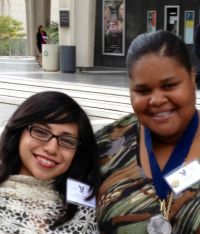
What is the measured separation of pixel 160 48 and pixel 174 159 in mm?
387

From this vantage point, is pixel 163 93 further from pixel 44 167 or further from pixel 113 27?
pixel 113 27

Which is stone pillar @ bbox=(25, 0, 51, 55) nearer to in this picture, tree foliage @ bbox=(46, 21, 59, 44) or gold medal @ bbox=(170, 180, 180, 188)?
tree foliage @ bbox=(46, 21, 59, 44)

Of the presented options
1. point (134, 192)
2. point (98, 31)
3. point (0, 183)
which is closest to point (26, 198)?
point (0, 183)

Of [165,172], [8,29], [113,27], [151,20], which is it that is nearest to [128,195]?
[165,172]

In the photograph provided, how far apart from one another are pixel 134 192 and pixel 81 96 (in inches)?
390

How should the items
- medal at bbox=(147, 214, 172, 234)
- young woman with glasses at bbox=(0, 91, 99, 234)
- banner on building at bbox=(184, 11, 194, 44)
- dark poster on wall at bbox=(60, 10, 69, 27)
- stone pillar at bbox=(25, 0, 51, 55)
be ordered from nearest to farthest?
medal at bbox=(147, 214, 172, 234), young woman with glasses at bbox=(0, 91, 99, 234), banner on building at bbox=(184, 11, 194, 44), dark poster on wall at bbox=(60, 10, 69, 27), stone pillar at bbox=(25, 0, 51, 55)

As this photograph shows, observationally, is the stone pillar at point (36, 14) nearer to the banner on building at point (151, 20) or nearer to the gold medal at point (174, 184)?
the banner on building at point (151, 20)

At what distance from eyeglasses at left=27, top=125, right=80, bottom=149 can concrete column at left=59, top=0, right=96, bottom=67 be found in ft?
48.1

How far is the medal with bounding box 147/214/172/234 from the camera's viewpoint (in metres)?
1.75

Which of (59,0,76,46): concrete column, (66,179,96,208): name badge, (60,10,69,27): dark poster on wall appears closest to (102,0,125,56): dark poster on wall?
(59,0,76,46): concrete column

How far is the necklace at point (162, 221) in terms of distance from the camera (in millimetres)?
1752

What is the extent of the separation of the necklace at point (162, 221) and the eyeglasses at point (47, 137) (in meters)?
0.41

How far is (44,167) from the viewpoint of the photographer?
6.38 ft

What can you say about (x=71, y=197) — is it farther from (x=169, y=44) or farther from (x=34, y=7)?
(x=34, y=7)
